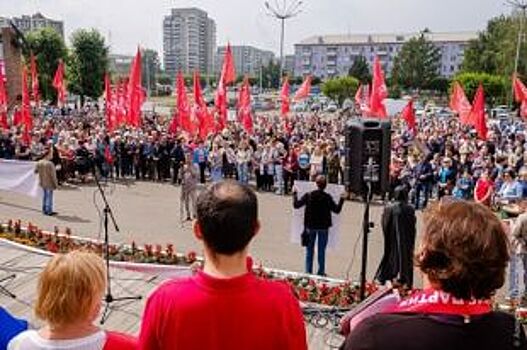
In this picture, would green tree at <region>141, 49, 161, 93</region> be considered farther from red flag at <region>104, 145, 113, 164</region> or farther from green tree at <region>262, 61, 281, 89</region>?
red flag at <region>104, 145, 113, 164</region>

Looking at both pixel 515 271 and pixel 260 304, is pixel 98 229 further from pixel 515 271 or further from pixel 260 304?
pixel 260 304

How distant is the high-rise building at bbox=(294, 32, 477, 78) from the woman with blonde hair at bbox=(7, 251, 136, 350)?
491 ft

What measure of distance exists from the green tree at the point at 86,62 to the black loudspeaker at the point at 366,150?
4834 cm

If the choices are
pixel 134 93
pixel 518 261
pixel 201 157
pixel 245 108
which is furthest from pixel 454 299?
pixel 245 108

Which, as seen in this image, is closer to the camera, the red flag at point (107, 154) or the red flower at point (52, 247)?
the red flower at point (52, 247)

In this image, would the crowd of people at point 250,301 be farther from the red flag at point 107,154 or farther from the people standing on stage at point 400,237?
the red flag at point 107,154

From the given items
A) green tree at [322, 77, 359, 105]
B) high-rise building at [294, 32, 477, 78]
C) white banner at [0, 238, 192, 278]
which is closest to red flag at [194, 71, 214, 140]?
white banner at [0, 238, 192, 278]

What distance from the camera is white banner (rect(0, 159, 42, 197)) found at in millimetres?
13758

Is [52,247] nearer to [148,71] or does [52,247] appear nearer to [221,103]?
[221,103]

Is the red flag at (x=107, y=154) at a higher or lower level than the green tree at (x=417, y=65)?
lower

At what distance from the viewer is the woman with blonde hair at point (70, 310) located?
7.97 feet

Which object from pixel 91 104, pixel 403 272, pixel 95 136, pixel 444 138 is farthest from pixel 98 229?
pixel 91 104

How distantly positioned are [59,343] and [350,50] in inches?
6249

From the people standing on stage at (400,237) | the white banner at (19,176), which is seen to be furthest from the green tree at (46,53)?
the people standing on stage at (400,237)
